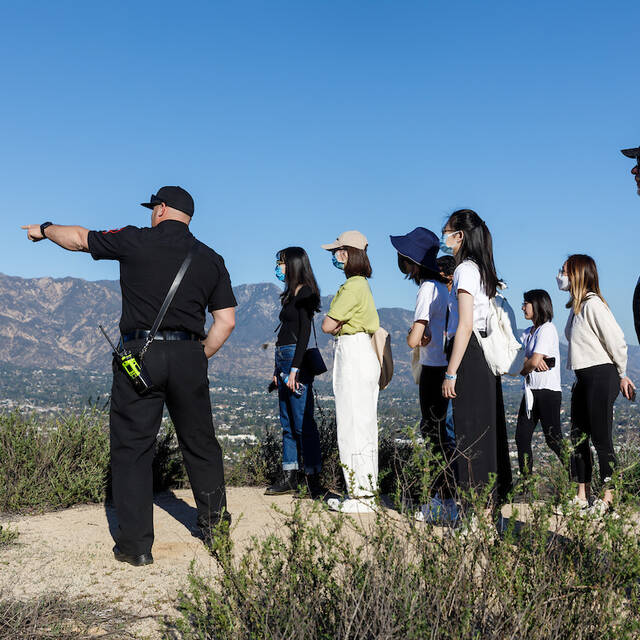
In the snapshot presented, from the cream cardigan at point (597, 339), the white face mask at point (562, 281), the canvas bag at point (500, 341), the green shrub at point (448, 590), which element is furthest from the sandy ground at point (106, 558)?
the white face mask at point (562, 281)

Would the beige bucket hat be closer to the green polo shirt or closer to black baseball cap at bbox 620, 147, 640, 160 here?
the green polo shirt

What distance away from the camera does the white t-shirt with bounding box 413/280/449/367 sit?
4.97 metres

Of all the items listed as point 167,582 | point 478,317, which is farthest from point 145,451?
point 478,317

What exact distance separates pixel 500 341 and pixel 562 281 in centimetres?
142

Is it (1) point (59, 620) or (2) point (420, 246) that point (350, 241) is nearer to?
(2) point (420, 246)

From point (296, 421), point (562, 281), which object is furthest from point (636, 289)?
point (296, 421)

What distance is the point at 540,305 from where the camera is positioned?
6680 mm

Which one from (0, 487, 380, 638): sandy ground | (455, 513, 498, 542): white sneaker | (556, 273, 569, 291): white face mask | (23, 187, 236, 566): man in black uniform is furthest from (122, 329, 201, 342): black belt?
(556, 273, 569, 291): white face mask

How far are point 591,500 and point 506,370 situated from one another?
229 centimetres

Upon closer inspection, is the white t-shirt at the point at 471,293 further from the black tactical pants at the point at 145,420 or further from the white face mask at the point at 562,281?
the black tactical pants at the point at 145,420

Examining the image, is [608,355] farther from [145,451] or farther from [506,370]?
[145,451]

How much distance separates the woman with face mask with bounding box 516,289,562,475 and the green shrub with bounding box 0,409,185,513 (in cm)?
353

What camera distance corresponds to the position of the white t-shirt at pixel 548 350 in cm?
640

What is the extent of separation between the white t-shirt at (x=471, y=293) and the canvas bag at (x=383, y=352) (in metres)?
1.20
